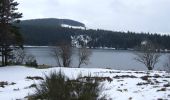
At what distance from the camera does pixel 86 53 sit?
3110 inches

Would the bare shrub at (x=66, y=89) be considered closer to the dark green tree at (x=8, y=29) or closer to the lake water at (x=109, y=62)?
the dark green tree at (x=8, y=29)

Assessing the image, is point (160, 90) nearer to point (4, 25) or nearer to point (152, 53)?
point (4, 25)

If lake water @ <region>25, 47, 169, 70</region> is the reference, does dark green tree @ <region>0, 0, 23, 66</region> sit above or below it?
above

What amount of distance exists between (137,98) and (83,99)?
19.5ft

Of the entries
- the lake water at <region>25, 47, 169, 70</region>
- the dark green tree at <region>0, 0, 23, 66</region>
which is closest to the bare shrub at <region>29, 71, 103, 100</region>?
the dark green tree at <region>0, 0, 23, 66</region>

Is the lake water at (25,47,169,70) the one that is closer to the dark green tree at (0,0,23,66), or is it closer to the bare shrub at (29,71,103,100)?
the dark green tree at (0,0,23,66)

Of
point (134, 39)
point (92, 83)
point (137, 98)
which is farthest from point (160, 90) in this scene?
point (134, 39)

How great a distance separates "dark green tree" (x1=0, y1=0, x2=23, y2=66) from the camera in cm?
4719

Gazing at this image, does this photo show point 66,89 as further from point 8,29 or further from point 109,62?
point 109,62

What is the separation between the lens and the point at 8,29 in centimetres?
4762

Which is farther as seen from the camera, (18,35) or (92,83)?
(18,35)

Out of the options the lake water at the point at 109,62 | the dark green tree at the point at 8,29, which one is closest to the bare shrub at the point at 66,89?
the dark green tree at the point at 8,29

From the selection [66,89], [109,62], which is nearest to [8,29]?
[66,89]

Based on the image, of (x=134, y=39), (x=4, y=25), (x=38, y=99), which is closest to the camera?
(x=38, y=99)
